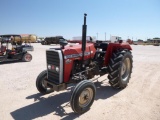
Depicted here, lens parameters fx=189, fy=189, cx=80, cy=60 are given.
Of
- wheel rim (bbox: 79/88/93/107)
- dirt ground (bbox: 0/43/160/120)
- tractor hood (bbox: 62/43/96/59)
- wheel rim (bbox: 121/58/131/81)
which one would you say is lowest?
dirt ground (bbox: 0/43/160/120)

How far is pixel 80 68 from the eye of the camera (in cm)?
528

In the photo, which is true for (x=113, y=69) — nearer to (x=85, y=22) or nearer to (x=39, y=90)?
(x=85, y=22)

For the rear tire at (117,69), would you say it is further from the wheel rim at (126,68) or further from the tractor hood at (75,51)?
the tractor hood at (75,51)

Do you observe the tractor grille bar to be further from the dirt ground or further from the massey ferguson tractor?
the dirt ground

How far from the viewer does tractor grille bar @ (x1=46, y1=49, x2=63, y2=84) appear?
4.62 m

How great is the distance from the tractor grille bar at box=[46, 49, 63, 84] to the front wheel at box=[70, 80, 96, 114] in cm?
68

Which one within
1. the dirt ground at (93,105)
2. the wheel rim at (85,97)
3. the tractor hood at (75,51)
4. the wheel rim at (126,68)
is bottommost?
the dirt ground at (93,105)

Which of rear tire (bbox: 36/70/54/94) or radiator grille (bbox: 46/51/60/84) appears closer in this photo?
radiator grille (bbox: 46/51/60/84)

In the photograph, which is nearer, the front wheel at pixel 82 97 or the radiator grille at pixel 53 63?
the front wheel at pixel 82 97

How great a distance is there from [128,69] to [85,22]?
2968 millimetres

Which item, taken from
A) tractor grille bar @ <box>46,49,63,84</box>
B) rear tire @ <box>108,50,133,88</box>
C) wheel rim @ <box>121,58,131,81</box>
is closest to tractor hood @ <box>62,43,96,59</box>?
tractor grille bar @ <box>46,49,63,84</box>

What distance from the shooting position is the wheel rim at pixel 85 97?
442cm

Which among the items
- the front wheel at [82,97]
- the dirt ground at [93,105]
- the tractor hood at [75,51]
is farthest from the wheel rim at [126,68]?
the front wheel at [82,97]

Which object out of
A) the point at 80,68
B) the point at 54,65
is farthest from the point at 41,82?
the point at 80,68
